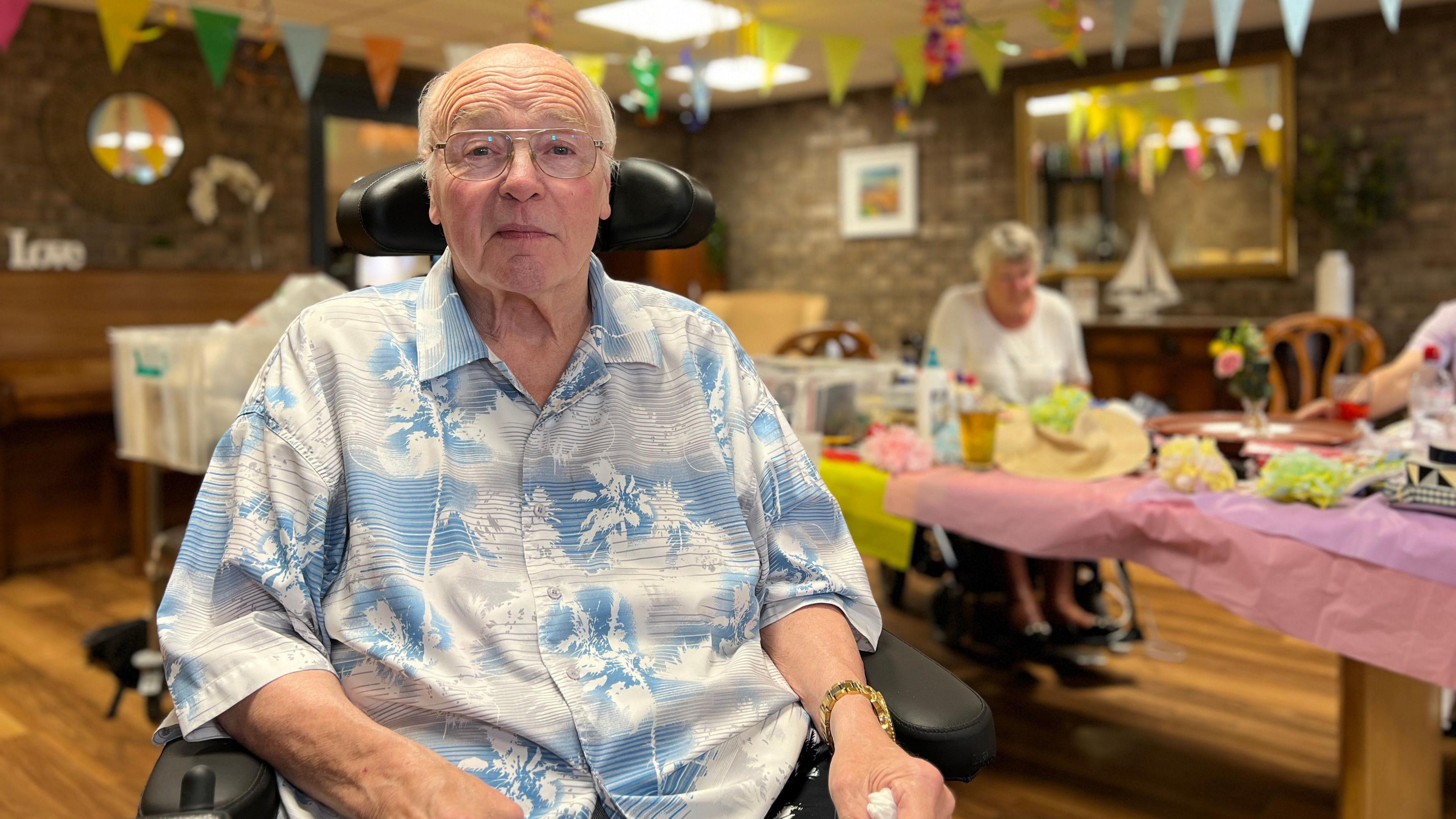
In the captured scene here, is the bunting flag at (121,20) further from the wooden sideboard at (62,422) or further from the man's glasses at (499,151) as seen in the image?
the man's glasses at (499,151)

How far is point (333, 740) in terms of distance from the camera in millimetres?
1098

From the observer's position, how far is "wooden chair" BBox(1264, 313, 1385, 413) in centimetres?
369

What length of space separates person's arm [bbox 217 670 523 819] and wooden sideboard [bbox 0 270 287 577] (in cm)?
406

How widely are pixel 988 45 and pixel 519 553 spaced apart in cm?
514

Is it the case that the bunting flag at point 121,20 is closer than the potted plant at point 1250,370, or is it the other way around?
the potted plant at point 1250,370

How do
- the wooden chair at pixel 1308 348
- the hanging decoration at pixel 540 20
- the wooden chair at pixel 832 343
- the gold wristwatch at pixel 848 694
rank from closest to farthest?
the gold wristwatch at pixel 848 694, the wooden chair at pixel 1308 348, the wooden chair at pixel 832 343, the hanging decoration at pixel 540 20

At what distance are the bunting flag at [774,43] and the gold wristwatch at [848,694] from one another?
15.6 feet

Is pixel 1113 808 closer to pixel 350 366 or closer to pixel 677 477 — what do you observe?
pixel 677 477

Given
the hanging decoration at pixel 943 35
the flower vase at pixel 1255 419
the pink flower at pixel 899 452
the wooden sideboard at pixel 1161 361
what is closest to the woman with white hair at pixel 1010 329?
the flower vase at pixel 1255 419

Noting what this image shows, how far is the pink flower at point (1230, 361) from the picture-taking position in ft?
7.99

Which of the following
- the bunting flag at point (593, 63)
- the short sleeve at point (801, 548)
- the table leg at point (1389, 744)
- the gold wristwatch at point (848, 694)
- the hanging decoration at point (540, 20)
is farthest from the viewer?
the bunting flag at point (593, 63)

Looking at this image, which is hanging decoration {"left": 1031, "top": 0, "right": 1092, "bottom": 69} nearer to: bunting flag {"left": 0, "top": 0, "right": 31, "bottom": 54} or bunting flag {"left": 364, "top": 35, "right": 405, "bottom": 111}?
bunting flag {"left": 364, "top": 35, "right": 405, "bottom": 111}

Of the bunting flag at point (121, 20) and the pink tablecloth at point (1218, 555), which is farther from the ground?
the bunting flag at point (121, 20)

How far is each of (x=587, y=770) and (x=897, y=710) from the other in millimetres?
350
